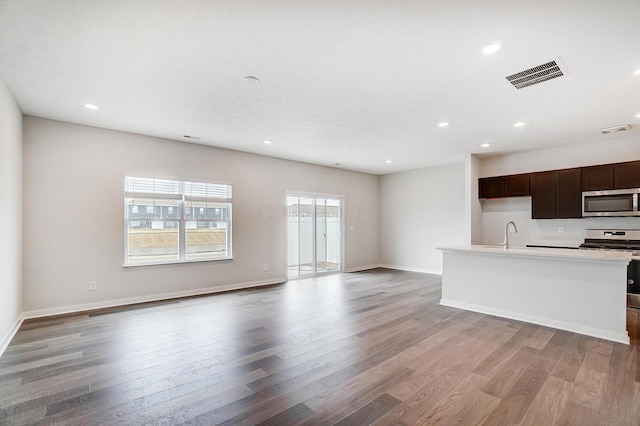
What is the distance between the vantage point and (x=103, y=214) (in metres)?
4.70

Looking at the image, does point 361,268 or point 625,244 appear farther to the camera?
point 361,268

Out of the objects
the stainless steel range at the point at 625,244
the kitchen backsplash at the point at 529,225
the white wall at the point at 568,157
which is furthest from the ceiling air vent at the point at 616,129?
the stainless steel range at the point at 625,244

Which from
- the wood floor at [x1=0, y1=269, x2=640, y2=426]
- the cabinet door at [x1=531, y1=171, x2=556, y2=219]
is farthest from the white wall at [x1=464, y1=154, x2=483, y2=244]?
the wood floor at [x1=0, y1=269, x2=640, y2=426]

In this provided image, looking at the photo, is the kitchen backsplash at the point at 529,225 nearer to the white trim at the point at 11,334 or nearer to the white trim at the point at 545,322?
the white trim at the point at 545,322

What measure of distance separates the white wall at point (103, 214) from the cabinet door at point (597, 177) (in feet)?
19.8

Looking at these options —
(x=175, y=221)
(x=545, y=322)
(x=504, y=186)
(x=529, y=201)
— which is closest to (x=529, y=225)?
(x=529, y=201)

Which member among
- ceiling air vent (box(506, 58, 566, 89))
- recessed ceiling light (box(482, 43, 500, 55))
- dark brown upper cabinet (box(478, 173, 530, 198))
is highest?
recessed ceiling light (box(482, 43, 500, 55))

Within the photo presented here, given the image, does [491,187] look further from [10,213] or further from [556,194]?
[10,213]

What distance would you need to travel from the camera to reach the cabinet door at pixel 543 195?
18.6ft

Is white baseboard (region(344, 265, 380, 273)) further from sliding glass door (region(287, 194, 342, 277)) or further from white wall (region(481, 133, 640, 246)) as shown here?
white wall (region(481, 133, 640, 246))

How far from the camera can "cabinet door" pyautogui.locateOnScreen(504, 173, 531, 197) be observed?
19.6 feet

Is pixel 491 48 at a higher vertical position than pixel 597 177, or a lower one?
higher

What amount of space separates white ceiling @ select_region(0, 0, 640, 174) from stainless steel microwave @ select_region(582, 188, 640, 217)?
1007 mm

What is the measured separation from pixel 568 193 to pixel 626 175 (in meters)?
0.79
